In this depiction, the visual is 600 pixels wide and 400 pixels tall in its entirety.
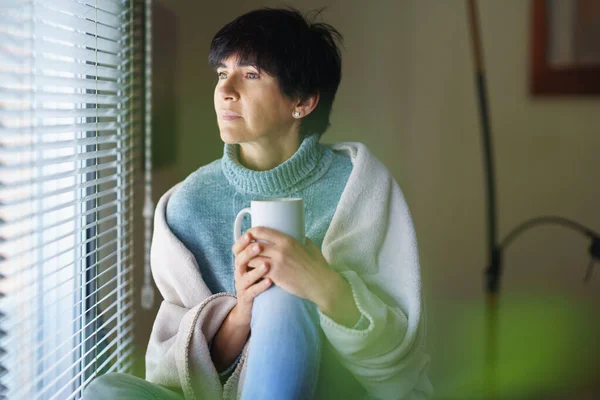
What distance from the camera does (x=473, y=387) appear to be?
1.32m

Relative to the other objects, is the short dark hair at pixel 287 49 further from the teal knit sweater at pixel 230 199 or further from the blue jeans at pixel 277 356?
the blue jeans at pixel 277 356

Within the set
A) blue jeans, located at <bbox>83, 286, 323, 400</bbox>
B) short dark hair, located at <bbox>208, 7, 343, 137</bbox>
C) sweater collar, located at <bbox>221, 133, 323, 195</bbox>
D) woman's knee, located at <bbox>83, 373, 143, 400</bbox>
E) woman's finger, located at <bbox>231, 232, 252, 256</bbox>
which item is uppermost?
short dark hair, located at <bbox>208, 7, 343, 137</bbox>

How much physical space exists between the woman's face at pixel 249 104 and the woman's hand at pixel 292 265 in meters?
0.13

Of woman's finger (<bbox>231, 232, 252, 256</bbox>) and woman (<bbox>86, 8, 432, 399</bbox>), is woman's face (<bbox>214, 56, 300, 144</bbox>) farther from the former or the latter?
woman's finger (<bbox>231, 232, 252, 256</bbox>)

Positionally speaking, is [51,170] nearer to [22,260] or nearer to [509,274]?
[22,260]

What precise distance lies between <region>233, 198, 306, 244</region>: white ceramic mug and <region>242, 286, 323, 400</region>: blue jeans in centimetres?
7

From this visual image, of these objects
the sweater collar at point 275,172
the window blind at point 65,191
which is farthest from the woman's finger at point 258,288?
the window blind at point 65,191

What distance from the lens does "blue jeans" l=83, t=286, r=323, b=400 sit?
63cm

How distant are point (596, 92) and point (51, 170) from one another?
1.18m

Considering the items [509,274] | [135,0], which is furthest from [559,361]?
[135,0]

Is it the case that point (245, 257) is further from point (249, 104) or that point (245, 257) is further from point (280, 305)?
point (249, 104)

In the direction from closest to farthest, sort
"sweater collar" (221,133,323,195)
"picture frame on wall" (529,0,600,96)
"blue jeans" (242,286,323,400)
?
"blue jeans" (242,286,323,400) → "sweater collar" (221,133,323,195) → "picture frame on wall" (529,0,600,96)

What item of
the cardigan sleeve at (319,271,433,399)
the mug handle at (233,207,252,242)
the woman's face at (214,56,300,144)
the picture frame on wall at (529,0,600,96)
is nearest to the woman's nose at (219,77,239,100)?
the woman's face at (214,56,300,144)

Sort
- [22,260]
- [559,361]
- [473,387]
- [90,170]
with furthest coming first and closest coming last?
[559,361] → [473,387] → [90,170] → [22,260]
